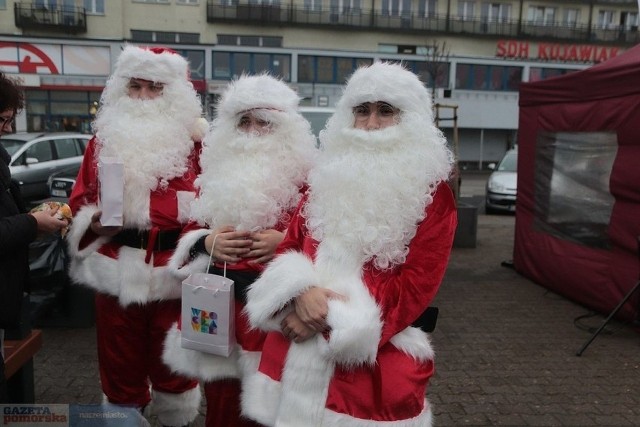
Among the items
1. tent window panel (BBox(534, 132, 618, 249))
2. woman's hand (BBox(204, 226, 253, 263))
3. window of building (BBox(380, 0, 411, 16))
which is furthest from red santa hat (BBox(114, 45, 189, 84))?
window of building (BBox(380, 0, 411, 16))

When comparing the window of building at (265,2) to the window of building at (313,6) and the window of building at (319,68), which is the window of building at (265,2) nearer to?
the window of building at (313,6)

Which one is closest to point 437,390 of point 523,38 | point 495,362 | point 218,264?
point 495,362

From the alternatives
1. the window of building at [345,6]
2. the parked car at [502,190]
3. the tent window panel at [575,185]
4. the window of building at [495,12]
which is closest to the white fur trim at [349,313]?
the tent window panel at [575,185]

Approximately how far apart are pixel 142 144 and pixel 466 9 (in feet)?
130

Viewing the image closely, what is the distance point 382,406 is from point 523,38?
40.4 metres

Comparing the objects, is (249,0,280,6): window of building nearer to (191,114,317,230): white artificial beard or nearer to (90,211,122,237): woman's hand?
(90,211,122,237): woman's hand

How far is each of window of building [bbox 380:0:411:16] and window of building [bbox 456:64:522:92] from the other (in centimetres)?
647

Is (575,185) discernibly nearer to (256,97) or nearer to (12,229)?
(256,97)

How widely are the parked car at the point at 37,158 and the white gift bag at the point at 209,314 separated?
9.61 m

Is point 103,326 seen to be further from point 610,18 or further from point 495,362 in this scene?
point 610,18

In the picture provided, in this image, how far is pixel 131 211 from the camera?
9.59 feet

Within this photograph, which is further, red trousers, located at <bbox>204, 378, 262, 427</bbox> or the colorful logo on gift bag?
red trousers, located at <bbox>204, 378, 262, 427</bbox>

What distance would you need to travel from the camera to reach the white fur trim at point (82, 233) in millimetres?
3006

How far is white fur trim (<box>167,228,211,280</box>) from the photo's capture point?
2.55 metres
